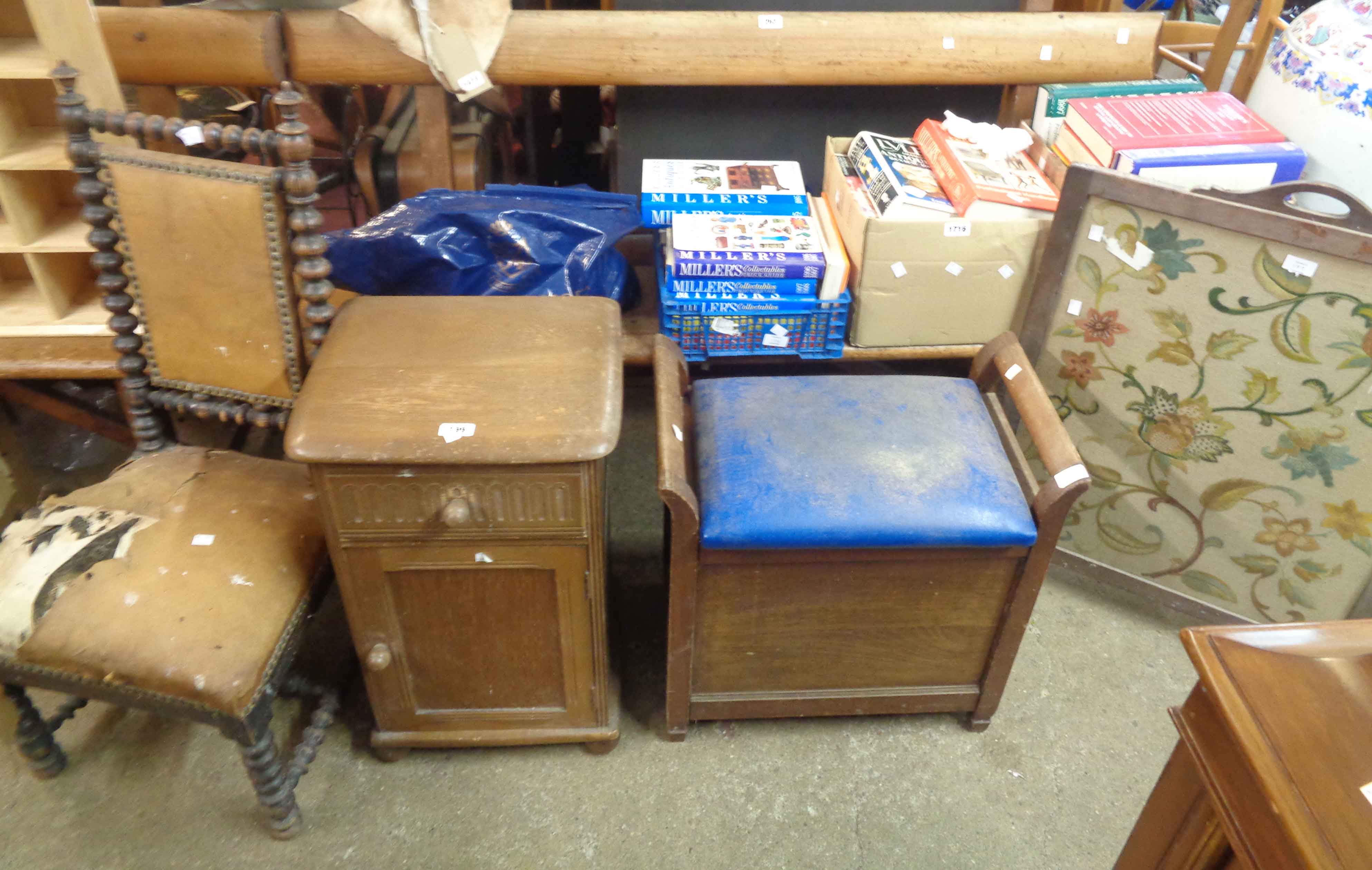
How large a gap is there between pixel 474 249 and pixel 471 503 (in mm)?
674

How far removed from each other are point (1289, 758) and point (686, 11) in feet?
5.72

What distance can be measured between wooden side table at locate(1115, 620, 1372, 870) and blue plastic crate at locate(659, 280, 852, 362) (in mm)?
1084

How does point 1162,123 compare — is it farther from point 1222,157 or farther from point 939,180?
point 939,180

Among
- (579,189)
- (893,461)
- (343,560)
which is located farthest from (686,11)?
(343,560)

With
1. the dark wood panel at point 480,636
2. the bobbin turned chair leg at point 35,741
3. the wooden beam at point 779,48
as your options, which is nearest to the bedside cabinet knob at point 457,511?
the dark wood panel at point 480,636

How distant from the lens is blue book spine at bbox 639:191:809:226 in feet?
→ 6.17

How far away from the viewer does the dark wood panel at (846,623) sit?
1.48 metres

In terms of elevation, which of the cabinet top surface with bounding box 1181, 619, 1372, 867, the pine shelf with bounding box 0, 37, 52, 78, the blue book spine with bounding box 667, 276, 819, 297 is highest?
the pine shelf with bounding box 0, 37, 52, 78

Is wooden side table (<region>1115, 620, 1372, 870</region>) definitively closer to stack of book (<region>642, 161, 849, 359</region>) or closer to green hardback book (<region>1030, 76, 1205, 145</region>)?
stack of book (<region>642, 161, 849, 359</region>)

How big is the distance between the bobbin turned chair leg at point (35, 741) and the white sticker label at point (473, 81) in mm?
1291

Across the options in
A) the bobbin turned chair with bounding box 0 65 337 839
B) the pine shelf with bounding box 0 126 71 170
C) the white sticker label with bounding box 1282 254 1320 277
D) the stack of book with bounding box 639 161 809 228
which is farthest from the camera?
the stack of book with bounding box 639 161 809 228

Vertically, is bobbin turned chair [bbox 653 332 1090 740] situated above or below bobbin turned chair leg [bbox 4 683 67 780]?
above

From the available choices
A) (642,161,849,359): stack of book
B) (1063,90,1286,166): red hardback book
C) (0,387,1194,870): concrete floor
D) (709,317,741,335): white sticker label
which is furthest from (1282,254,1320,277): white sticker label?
(709,317,741,335): white sticker label

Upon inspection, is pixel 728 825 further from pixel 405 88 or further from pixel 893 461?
pixel 405 88
